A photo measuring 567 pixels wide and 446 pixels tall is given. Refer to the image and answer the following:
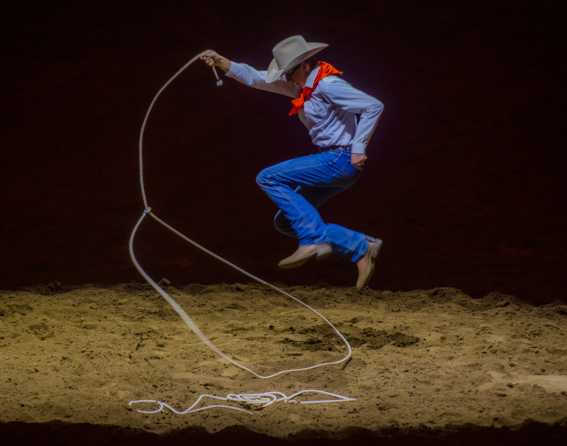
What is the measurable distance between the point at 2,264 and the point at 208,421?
141 inches

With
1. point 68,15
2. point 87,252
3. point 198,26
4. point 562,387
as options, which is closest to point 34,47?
point 68,15

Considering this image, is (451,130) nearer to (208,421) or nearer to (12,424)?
(208,421)

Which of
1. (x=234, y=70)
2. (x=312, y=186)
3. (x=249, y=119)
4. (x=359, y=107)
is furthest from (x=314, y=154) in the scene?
(x=249, y=119)

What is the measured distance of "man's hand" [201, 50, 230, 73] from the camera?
5.54 metres

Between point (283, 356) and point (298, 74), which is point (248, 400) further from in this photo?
point (298, 74)

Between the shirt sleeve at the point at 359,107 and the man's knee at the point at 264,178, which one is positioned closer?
the shirt sleeve at the point at 359,107

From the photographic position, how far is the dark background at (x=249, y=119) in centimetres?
808

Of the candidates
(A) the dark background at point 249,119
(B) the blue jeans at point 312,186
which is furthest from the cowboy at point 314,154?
(A) the dark background at point 249,119

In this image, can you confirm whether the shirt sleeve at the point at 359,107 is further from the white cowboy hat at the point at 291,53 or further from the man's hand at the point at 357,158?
the white cowboy hat at the point at 291,53

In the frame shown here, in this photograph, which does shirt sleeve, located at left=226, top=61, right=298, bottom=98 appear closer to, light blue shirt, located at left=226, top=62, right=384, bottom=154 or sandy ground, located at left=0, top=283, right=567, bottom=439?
light blue shirt, located at left=226, top=62, right=384, bottom=154

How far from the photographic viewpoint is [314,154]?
5.64 meters

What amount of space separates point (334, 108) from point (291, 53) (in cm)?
40

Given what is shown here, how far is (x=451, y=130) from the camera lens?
831cm

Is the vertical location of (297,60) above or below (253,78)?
above
